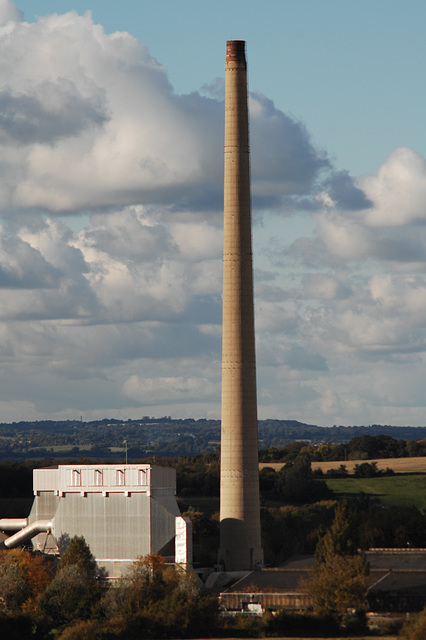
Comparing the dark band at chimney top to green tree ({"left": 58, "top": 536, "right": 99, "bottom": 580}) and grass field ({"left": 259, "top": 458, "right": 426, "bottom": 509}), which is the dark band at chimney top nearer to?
green tree ({"left": 58, "top": 536, "right": 99, "bottom": 580})

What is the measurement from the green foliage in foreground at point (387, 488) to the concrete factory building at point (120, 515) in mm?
61790

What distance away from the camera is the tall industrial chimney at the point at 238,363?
9275 centimetres

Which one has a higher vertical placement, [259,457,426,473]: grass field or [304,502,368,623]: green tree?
[259,457,426,473]: grass field

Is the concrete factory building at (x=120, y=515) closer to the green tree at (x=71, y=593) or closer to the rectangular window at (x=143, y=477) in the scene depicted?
the rectangular window at (x=143, y=477)

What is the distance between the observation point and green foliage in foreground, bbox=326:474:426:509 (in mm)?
149375

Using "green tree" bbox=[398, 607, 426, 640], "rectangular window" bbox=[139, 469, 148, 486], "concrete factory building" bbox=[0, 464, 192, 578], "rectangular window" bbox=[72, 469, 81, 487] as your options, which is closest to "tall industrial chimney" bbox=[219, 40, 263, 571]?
"concrete factory building" bbox=[0, 464, 192, 578]

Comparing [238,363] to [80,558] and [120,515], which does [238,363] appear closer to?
[120,515]

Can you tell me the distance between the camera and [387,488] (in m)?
161

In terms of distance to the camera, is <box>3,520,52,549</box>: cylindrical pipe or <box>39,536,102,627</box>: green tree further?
<box>3,520,52,549</box>: cylindrical pipe

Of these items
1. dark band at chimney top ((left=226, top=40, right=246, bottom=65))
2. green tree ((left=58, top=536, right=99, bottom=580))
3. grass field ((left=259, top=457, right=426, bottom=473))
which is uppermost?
dark band at chimney top ((left=226, top=40, right=246, bottom=65))

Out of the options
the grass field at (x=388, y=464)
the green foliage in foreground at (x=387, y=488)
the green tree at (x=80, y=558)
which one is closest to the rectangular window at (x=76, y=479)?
the green tree at (x=80, y=558)

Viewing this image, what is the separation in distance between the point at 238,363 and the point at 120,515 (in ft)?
51.4

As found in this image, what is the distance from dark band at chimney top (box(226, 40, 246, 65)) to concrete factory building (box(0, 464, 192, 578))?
34.2m

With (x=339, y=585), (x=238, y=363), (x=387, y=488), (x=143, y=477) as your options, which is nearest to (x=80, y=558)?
(x=143, y=477)
